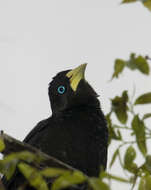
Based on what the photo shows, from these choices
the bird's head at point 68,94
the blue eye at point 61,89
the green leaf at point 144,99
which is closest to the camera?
the green leaf at point 144,99

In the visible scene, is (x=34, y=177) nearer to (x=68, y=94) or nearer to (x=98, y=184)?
(x=98, y=184)

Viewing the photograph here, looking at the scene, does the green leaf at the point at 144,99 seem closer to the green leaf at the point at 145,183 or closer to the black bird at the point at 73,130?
the green leaf at the point at 145,183

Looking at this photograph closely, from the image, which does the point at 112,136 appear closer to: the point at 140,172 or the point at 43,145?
the point at 140,172

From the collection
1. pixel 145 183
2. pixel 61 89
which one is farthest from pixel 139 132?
pixel 61 89

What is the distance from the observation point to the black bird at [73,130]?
3.66 metres

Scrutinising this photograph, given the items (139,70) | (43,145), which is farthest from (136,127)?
(43,145)

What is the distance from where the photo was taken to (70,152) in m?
3.64

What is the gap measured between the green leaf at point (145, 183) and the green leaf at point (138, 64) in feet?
1.38

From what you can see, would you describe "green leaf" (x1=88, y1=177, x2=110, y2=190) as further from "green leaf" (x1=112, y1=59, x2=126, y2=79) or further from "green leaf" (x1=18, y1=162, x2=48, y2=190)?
"green leaf" (x1=112, y1=59, x2=126, y2=79)

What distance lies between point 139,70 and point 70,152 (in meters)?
2.64

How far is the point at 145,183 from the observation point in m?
1.33

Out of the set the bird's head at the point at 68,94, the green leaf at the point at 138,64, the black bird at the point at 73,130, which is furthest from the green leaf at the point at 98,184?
the bird's head at the point at 68,94

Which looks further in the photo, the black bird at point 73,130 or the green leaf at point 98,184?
the black bird at point 73,130

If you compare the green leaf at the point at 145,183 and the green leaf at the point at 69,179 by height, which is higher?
the green leaf at the point at 69,179
